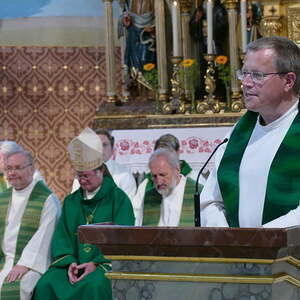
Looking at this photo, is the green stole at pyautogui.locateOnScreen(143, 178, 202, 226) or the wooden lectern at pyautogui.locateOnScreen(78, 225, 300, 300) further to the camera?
the green stole at pyautogui.locateOnScreen(143, 178, 202, 226)

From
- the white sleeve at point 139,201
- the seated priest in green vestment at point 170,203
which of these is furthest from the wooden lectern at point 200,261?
the white sleeve at point 139,201

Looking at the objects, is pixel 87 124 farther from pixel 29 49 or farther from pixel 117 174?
pixel 117 174

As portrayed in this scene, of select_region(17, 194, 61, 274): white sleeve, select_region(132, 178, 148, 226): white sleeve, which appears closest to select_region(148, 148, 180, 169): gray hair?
select_region(132, 178, 148, 226): white sleeve

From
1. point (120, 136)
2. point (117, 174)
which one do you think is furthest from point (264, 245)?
point (120, 136)

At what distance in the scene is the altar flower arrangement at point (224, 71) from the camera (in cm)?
949

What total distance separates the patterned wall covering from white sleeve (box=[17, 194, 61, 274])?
18.1 feet

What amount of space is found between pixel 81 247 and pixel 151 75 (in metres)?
3.98

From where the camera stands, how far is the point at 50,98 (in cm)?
1200

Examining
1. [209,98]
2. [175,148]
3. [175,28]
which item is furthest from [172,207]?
[175,28]

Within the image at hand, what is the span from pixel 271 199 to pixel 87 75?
8.91m

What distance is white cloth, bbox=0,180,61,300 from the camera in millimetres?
6215

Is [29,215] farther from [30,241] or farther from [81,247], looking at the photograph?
[81,247]

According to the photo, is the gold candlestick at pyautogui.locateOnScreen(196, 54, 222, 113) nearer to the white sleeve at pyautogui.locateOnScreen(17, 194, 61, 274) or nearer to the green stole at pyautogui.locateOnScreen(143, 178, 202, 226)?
the green stole at pyautogui.locateOnScreen(143, 178, 202, 226)

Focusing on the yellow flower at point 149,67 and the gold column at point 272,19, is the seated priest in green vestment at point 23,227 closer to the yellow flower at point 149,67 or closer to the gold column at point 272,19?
the yellow flower at point 149,67
